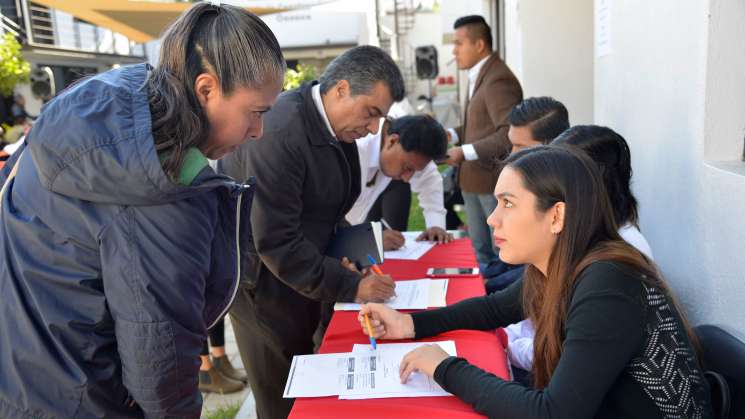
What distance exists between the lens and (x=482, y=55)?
14.3 feet

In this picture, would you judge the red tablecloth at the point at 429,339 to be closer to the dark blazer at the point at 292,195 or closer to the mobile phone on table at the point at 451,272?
the mobile phone on table at the point at 451,272

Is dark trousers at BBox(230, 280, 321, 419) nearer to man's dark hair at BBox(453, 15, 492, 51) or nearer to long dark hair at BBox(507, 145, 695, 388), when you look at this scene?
long dark hair at BBox(507, 145, 695, 388)

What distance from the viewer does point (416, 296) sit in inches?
80.0

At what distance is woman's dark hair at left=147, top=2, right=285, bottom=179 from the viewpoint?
3.45ft

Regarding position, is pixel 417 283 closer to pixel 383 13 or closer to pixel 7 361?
pixel 7 361

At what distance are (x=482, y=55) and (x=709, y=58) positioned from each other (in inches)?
108

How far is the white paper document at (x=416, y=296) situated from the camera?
1.94 m

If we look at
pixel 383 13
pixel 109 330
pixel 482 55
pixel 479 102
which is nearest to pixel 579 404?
pixel 109 330

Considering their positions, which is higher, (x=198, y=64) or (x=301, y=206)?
(x=198, y=64)

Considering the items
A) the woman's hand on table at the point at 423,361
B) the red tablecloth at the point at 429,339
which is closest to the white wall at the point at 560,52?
the red tablecloth at the point at 429,339

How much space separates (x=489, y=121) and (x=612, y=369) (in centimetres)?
316

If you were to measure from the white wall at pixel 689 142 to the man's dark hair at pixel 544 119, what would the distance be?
288mm

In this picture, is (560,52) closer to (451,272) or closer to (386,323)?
(451,272)

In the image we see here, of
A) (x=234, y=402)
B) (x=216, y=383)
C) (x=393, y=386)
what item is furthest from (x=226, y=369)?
(x=393, y=386)
